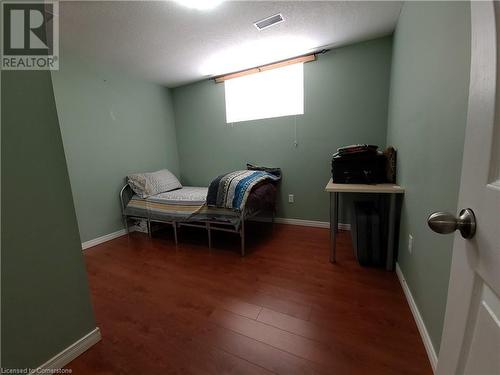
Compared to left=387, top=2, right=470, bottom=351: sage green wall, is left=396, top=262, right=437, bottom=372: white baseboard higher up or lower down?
lower down

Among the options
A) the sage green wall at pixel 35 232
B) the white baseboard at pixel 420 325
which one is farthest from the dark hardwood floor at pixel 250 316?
the sage green wall at pixel 35 232

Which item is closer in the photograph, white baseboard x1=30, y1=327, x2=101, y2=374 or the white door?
the white door

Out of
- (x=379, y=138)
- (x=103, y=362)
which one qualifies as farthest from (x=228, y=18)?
(x=103, y=362)

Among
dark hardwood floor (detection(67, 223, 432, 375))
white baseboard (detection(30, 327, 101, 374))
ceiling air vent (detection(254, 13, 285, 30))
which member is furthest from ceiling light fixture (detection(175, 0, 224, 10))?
white baseboard (detection(30, 327, 101, 374))

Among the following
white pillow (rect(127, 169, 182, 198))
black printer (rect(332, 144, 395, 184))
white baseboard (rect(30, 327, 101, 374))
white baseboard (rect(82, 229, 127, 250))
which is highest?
black printer (rect(332, 144, 395, 184))

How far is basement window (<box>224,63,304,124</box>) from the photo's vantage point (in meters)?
2.88

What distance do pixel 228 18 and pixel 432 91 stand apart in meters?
1.74

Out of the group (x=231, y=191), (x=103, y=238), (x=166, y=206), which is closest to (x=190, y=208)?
(x=166, y=206)

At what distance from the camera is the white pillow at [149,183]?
117 inches

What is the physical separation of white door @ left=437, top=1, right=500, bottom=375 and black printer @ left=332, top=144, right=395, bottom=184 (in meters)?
1.59

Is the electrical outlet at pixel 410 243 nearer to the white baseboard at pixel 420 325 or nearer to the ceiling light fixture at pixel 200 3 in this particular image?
the white baseboard at pixel 420 325

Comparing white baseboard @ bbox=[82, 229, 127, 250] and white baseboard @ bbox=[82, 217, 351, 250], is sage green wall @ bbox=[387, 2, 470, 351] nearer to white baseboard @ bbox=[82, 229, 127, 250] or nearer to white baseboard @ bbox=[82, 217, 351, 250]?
white baseboard @ bbox=[82, 217, 351, 250]

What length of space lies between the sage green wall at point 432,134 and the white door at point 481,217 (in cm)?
52

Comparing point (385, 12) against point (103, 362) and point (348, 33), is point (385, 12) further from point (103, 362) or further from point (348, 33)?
point (103, 362)
